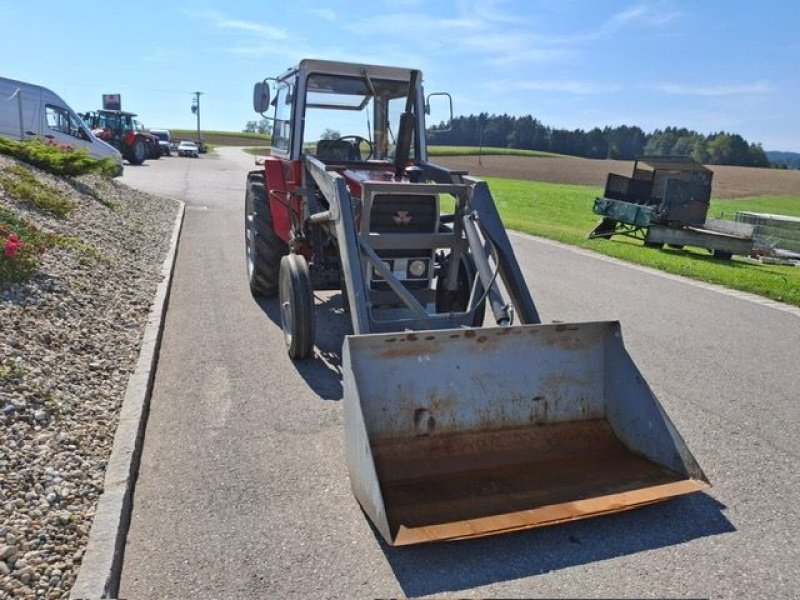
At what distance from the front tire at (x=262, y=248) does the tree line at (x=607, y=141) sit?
78.4 metres

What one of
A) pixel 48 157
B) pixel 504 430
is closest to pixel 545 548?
pixel 504 430

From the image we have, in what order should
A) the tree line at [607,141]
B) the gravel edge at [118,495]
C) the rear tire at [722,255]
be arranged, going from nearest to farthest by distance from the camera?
the gravel edge at [118,495] → the rear tire at [722,255] → the tree line at [607,141]

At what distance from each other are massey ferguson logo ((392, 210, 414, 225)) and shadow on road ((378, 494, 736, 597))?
2.97 m

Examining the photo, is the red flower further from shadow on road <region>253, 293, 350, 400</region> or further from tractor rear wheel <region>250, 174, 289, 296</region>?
shadow on road <region>253, 293, 350, 400</region>

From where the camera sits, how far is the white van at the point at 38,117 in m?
18.6

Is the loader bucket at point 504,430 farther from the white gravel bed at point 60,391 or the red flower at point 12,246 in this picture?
the red flower at point 12,246

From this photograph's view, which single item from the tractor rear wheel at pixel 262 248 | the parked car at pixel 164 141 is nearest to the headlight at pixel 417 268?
the tractor rear wheel at pixel 262 248

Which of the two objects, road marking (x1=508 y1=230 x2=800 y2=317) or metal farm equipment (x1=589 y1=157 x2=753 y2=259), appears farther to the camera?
metal farm equipment (x1=589 y1=157 x2=753 y2=259)

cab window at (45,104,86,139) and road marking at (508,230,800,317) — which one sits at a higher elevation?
cab window at (45,104,86,139)

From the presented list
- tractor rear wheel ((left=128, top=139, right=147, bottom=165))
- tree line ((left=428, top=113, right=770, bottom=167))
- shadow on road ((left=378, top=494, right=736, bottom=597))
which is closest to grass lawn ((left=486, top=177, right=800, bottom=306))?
shadow on road ((left=378, top=494, right=736, bottom=597))

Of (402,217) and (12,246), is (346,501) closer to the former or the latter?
(402,217)

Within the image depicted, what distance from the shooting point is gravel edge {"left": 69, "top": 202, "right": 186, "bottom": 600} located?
9.69 feet

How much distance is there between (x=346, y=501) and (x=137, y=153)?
110 ft

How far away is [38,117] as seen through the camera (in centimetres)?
1922
